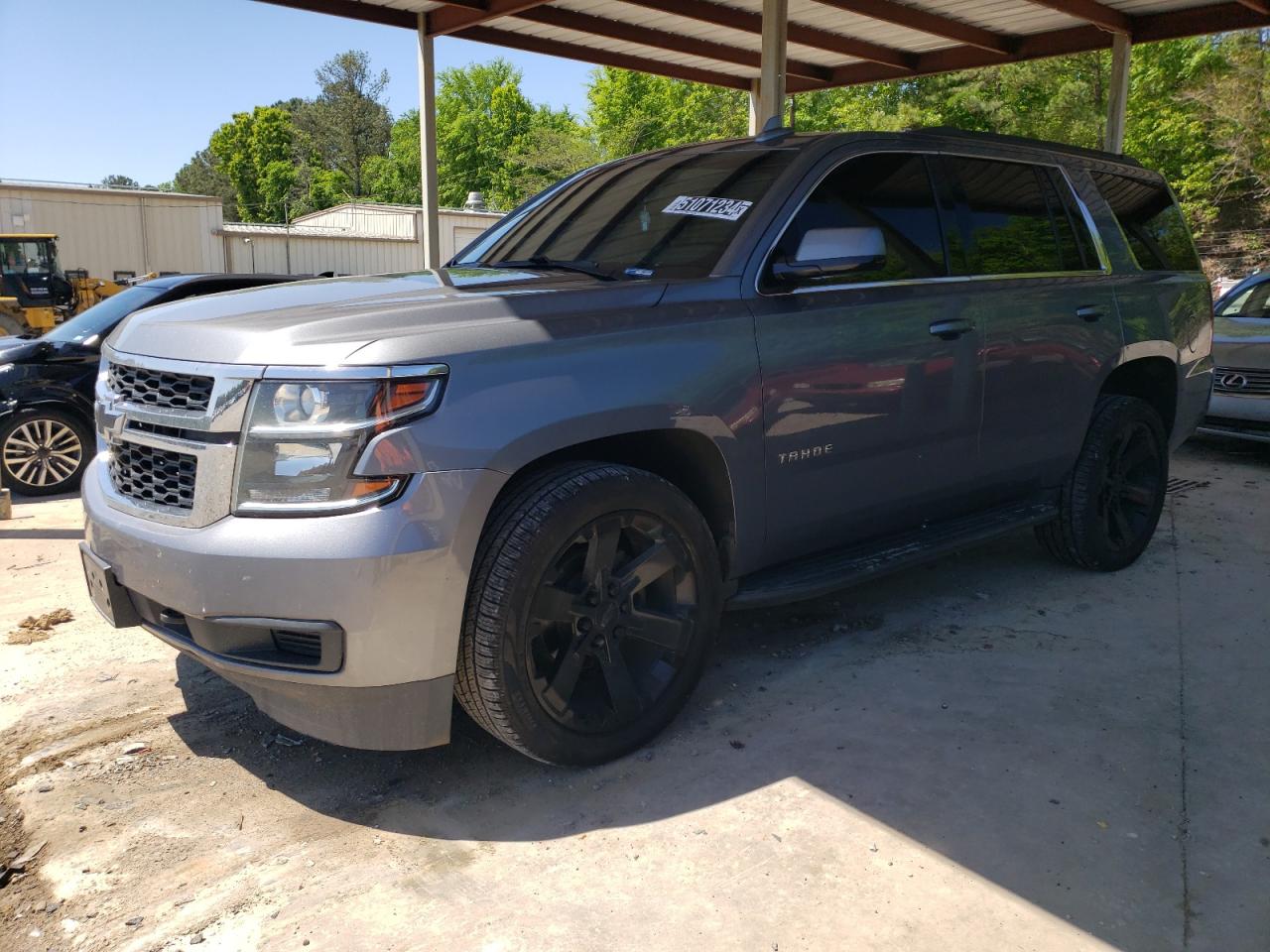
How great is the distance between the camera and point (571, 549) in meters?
2.97

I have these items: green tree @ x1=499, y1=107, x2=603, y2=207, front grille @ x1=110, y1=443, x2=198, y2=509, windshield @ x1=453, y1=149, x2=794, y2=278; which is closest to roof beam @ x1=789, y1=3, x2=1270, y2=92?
windshield @ x1=453, y1=149, x2=794, y2=278

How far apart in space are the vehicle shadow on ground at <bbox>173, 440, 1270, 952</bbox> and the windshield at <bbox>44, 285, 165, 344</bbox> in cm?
444

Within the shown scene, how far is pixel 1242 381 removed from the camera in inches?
333

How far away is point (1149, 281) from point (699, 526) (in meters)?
3.11

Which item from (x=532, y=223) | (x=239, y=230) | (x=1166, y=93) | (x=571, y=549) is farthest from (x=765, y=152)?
(x=239, y=230)

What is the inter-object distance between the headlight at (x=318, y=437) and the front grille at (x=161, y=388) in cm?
25

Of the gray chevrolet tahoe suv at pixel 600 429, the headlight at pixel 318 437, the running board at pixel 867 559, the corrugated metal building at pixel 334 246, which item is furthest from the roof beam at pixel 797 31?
the corrugated metal building at pixel 334 246

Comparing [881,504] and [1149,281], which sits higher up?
[1149,281]

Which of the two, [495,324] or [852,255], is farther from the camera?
[852,255]

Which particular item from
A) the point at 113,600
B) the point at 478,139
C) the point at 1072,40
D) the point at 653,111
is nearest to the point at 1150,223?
the point at 113,600

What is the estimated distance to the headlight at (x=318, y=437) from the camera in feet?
8.32

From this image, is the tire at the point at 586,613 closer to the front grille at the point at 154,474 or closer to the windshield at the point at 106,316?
the front grille at the point at 154,474

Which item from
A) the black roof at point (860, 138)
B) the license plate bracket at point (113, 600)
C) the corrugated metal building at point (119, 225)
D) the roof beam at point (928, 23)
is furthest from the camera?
the corrugated metal building at point (119, 225)

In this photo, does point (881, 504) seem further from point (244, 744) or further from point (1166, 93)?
point (1166, 93)
